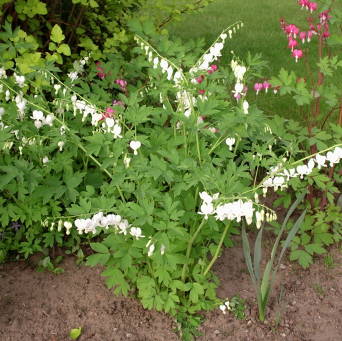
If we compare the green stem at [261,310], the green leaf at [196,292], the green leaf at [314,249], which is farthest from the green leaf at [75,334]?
the green leaf at [314,249]

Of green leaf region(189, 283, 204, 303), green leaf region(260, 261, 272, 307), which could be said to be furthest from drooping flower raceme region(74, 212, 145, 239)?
green leaf region(260, 261, 272, 307)

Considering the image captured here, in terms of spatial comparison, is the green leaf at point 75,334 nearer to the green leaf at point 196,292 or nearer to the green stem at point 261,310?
the green leaf at point 196,292

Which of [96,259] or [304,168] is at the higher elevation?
[304,168]

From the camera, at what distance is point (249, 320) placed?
3.01 metres

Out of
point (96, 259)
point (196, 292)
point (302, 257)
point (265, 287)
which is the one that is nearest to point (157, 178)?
point (96, 259)

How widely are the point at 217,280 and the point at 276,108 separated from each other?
2.93 metres

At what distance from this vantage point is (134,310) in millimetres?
3066

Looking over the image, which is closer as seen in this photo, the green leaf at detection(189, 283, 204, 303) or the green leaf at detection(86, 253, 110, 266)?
the green leaf at detection(86, 253, 110, 266)

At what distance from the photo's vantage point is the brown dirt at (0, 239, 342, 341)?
2.92m

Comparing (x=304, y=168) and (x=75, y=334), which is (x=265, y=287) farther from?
(x=75, y=334)

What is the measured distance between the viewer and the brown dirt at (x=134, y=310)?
2924mm

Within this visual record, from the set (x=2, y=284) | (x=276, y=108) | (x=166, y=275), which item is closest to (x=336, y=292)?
(x=166, y=275)

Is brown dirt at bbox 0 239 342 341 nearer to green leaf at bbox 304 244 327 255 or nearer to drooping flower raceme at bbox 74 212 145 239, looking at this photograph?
green leaf at bbox 304 244 327 255

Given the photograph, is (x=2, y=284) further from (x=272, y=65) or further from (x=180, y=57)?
(x=272, y=65)
